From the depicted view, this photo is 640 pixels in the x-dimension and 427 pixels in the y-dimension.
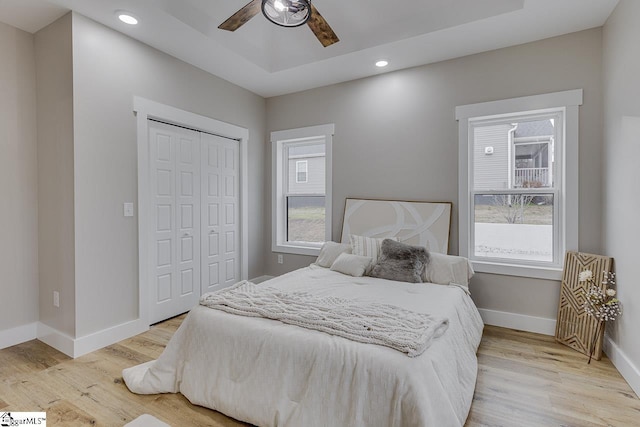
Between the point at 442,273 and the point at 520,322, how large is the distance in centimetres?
94

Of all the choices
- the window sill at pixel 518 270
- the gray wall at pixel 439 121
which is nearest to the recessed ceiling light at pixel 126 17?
the gray wall at pixel 439 121

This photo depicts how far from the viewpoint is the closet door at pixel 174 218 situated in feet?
10.6

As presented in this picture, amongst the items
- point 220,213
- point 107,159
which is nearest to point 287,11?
point 107,159

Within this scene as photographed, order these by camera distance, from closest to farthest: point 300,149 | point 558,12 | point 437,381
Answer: point 437,381
point 558,12
point 300,149

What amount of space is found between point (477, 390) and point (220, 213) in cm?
314

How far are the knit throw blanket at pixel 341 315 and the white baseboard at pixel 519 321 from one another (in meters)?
1.63

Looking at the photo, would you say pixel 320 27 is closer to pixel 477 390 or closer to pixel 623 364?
pixel 477 390

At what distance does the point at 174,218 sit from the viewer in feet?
11.2

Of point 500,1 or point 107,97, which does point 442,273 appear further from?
point 107,97

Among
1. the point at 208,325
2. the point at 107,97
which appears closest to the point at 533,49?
the point at 208,325

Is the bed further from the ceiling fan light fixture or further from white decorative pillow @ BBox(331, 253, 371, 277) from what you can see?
the ceiling fan light fixture

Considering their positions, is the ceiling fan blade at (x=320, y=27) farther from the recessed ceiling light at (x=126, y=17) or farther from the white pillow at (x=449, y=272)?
the white pillow at (x=449, y=272)

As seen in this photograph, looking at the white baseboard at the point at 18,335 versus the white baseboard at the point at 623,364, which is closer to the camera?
the white baseboard at the point at 623,364

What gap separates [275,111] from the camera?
4.52m
